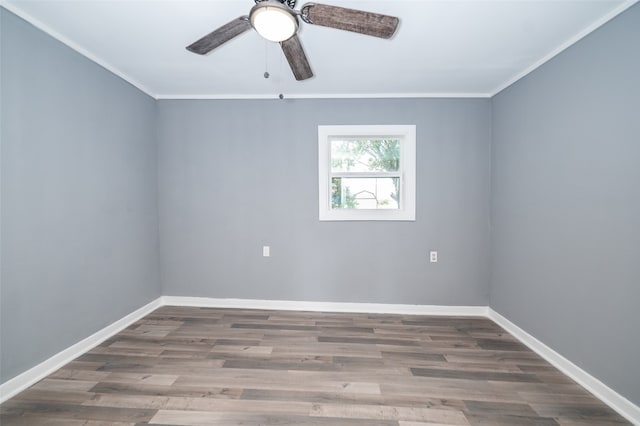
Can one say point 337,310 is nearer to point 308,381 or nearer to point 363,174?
point 308,381

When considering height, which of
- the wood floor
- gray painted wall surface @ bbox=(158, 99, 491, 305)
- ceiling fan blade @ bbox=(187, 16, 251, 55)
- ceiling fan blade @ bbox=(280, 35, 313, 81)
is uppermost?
ceiling fan blade @ bbox=(187, 16, 251, 55)

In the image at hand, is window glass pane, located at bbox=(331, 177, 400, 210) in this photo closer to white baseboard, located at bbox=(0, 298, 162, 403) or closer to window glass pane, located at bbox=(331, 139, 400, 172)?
window glass pane, located at bbox=(331, 139, 400, 172)

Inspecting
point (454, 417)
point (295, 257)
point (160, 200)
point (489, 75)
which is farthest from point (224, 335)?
point (489, 75)

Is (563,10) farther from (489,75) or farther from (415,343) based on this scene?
(415,343)

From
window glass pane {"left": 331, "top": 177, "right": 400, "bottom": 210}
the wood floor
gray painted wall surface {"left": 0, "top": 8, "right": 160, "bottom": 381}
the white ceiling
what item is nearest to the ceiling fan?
the white ceiling

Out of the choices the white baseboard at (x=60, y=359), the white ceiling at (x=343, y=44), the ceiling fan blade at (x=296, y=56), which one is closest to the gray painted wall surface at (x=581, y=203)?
the white ceiling at (x=343, y=44)

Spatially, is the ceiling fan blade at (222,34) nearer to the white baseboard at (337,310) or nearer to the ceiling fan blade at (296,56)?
the ceiling fan blade at (296,56)

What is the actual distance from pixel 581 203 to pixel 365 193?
1.75 metres

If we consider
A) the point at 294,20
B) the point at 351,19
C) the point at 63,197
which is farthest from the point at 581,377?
the point at 63,197

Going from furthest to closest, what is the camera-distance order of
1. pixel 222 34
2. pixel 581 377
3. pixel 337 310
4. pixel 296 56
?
pixel 337 310, pixel 581 377, pixel 296 56, pixel 222 34

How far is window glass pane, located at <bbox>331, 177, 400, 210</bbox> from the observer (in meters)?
2.85

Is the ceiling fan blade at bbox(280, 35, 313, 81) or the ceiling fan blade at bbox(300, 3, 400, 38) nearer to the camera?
the ceiling fan blade at bbox(300, 3, 400, 38)

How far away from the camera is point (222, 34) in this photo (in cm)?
136

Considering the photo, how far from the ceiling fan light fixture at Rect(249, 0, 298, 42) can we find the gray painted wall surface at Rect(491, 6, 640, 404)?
2024 millimetres
